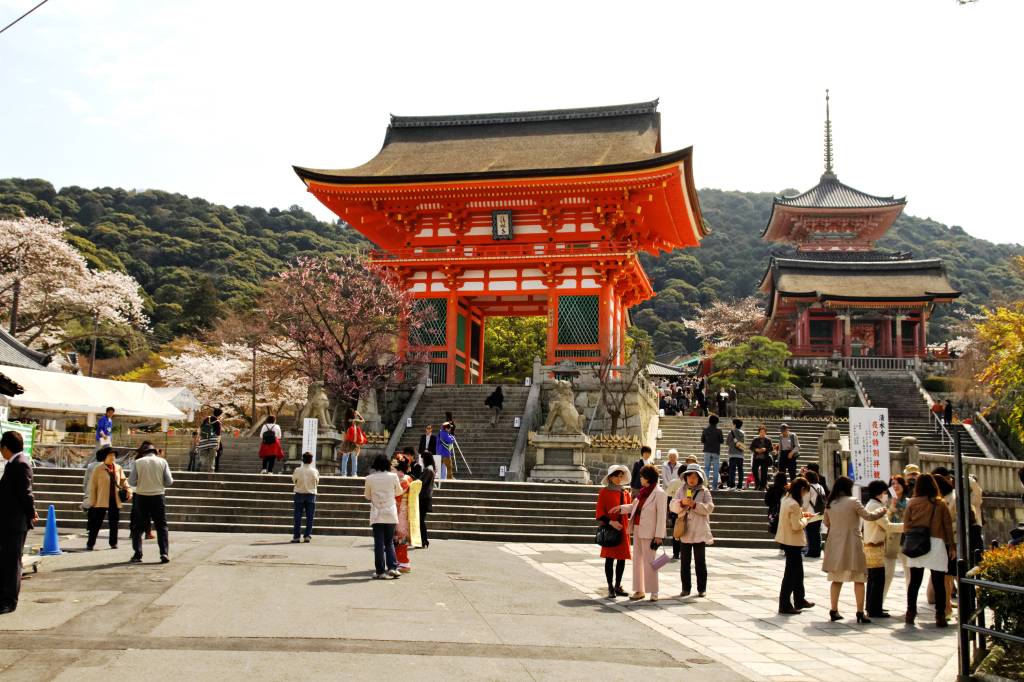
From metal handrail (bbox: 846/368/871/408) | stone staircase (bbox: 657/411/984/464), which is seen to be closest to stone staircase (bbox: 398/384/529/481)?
stone staircase (bbox: 657/411/984/464)

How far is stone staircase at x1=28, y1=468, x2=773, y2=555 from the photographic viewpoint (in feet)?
54.4

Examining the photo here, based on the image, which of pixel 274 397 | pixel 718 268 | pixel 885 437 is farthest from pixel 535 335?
pixel 718 268

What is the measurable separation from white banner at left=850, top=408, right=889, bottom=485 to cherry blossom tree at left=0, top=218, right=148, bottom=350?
32036 millimetres

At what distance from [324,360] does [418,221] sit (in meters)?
6.82

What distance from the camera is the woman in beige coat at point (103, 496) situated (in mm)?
12578

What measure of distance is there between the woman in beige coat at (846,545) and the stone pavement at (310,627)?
2.19m

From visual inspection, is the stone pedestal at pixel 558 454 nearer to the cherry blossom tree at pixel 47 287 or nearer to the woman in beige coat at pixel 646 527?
the woman in beige coat at pixel 646 527

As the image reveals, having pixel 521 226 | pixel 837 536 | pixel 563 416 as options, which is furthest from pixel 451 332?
pixel 837 536

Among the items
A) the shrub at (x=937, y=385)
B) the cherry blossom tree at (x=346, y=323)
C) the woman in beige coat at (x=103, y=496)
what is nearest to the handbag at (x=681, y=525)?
the woman in beige coat at (x=103, y=496)

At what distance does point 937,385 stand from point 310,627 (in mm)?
39481

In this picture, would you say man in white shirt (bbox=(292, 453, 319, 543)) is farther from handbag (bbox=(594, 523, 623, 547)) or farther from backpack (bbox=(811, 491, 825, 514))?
backpack (bbox=(811, 491, 825, 514))

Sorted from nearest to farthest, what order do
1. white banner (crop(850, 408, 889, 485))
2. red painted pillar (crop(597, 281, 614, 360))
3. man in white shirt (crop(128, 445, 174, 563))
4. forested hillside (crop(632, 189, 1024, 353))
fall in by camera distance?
1. man in white shirt (crop(128, 445, 174, 563))
2. white banner (crop(850, 408, 889, 485))
3. red painted pillar (crop(597, 281, 614, 360))
4. forested hillside (crop(632, 189, 1024, 353))

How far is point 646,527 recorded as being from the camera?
10.2 metres

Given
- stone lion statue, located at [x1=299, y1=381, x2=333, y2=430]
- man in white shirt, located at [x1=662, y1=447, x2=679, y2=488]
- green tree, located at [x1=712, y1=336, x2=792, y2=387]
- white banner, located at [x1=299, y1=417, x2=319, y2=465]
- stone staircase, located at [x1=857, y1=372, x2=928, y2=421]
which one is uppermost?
green tree, located at [x1=712, y1=336, x2=792, y2=387]
